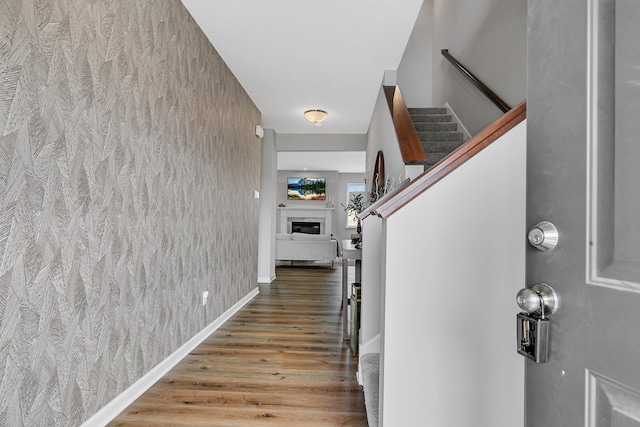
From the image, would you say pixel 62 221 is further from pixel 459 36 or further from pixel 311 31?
pixel 459 36

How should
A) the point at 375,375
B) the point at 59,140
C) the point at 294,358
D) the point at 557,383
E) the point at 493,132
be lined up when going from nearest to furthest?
1. the point at 557,383
2. the point at 493,132
3. the point at 59,140
4. the point at 375,375
5. the point at 294,358

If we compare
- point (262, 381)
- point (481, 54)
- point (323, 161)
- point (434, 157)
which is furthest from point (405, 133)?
point (323, 161)

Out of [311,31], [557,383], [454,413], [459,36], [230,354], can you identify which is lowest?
[230,354]

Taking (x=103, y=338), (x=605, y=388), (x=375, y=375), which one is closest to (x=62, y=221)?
(x=103, y=338)

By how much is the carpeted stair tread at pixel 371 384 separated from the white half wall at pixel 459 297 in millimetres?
371

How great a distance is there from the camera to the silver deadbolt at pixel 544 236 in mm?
610

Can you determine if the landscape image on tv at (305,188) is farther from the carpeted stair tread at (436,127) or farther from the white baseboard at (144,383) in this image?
the white baseboard at (144,383)

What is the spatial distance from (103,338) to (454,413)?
160 cm

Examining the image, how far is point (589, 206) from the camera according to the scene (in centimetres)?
56

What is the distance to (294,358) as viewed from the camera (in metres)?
2.59

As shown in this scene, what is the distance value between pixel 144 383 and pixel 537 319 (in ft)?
7.19

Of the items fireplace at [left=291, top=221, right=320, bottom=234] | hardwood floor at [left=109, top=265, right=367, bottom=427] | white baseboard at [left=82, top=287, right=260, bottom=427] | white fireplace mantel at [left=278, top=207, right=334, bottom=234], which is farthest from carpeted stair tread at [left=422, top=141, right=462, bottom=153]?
fireplace at [left=291, top=221, right=320, bottom=234]

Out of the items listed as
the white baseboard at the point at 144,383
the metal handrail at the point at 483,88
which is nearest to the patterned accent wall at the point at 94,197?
the white baseboard at the point at 144,383

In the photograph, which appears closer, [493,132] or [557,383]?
[557,383]
